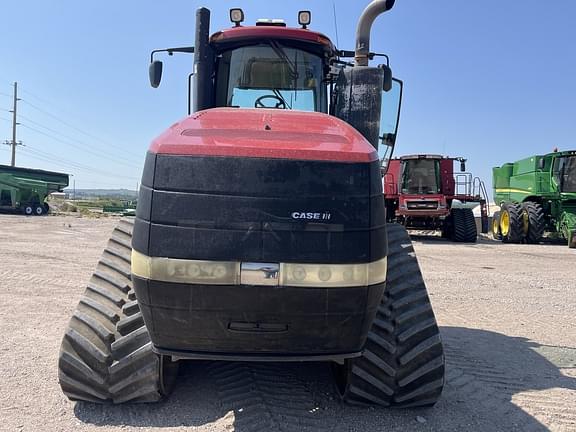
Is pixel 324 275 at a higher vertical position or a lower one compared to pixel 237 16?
lower

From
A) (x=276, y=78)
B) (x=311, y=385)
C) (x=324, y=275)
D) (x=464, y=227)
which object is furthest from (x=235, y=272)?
(x=464, y=227)

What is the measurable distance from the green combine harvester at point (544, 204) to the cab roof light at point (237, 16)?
1480cm

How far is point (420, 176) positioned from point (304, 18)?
14.1 meters

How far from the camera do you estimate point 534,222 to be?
16406mm

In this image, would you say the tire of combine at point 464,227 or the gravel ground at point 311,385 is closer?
the gravel ground at point 311,385

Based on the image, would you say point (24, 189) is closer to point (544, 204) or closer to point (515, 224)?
point (515, 224)

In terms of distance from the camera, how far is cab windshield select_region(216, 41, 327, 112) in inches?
153

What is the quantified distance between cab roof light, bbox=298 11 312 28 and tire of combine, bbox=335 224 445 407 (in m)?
2.37

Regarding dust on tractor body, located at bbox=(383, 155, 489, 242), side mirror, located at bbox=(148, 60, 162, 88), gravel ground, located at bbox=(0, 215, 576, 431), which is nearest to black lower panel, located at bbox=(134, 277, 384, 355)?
gravel ground, located at bbox=(0, 215, 576, 431)

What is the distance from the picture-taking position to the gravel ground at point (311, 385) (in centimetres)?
292

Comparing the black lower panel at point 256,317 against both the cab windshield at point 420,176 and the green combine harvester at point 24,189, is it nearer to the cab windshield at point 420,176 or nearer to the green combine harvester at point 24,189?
the cab windshield at point 420,176

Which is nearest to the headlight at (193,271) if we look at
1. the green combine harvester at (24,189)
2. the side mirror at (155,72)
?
the side mirror at (155,72)

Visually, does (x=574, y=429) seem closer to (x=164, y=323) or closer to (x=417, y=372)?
(x=417, y=372)

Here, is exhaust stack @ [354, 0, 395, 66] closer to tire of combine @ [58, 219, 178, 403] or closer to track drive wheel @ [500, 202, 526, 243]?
tire of combine @ [58, 219, 178, 403]
